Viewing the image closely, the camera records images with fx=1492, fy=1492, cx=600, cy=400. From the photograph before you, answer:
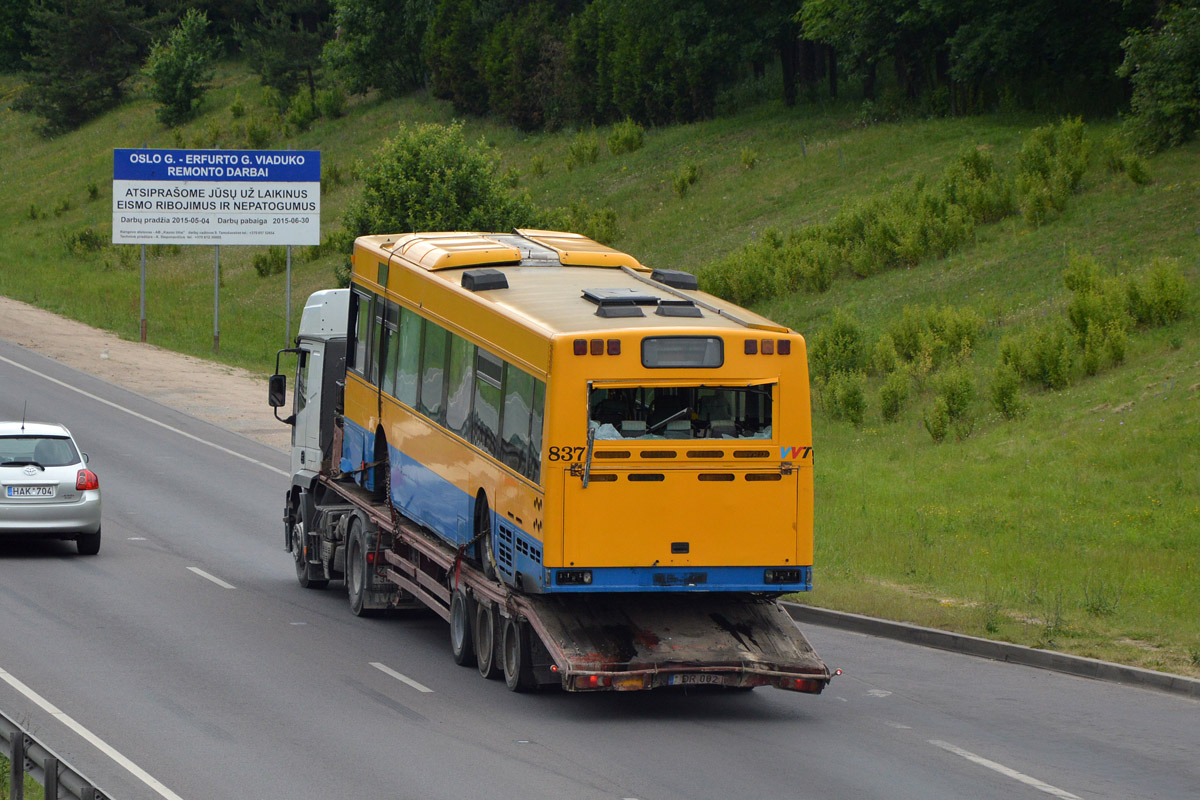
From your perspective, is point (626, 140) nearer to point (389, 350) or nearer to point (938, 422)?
point (938, 422)

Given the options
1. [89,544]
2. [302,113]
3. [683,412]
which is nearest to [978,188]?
[89,544]

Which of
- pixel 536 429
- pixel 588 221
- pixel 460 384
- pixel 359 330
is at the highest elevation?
pixel 588 221

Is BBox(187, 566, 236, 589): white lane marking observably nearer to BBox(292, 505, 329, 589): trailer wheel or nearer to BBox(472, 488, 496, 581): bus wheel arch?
BBox(292, 505, 329, 589): trailer wheel

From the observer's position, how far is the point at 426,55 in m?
78.7

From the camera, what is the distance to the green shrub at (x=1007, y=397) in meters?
27.2

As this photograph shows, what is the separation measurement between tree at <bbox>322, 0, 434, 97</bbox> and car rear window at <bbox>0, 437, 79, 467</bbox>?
6304 centimetres

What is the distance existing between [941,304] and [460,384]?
21731 millimetres

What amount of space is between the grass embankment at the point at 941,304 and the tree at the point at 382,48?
765 centimetres

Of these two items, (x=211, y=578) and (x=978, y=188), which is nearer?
(x=211, y=578)

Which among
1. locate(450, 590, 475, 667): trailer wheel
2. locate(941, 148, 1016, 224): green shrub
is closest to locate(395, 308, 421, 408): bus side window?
locate(450, 590, 475, 667): trailer wheel

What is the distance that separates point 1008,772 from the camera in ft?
35.4

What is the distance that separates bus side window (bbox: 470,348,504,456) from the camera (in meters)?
13.4

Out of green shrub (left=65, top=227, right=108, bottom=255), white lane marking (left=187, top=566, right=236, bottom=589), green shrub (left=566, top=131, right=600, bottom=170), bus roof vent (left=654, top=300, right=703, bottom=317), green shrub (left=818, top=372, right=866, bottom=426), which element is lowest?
white lane marking (left=187, top=566, right=236, bottom=589)

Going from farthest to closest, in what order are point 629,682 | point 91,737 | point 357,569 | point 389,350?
point 357,569 < point 389,350 < point 629,682 < point 91,737
